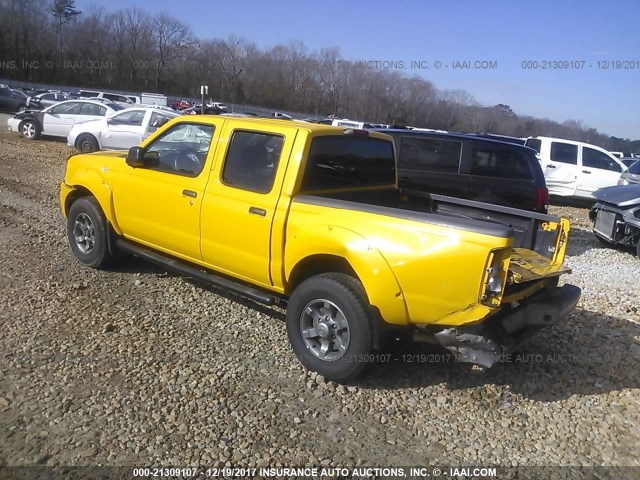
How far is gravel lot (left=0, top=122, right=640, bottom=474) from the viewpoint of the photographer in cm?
306

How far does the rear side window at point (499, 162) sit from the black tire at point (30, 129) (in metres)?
15.4

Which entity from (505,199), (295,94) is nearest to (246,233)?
(505,199)

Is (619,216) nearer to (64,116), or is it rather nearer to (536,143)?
(536,143)

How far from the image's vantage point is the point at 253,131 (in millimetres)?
4324

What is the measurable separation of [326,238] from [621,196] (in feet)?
23.3

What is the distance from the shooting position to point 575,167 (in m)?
13.9

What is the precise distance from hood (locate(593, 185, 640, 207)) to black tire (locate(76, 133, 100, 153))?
40.5 feet

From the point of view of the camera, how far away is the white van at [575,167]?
45.2 feet

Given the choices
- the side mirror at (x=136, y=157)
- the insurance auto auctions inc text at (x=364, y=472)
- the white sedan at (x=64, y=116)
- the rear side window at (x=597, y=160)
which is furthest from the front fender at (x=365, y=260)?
the white sedan at (x=64, y=116)

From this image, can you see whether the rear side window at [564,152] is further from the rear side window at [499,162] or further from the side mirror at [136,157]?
the side mirror at [136,157]

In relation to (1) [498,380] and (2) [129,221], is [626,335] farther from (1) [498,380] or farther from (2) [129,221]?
(2) [129,221]

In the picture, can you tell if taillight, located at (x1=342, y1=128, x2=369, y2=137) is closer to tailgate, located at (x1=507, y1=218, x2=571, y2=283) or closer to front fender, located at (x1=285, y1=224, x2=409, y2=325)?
front fender, located at (x1=285, y1=224, x2=409, y2=325)

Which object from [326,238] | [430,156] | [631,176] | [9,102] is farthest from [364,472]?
[9,102]

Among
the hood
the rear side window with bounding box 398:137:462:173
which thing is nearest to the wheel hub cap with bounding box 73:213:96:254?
the rear side window with bounding box 398:137:462:173
